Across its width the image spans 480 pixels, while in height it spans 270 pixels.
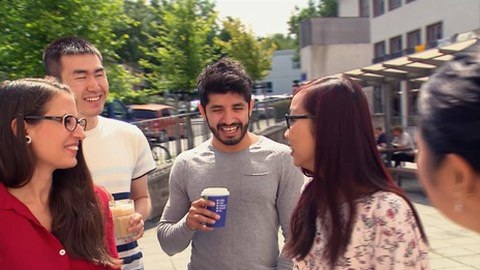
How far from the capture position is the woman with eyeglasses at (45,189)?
1827 mm

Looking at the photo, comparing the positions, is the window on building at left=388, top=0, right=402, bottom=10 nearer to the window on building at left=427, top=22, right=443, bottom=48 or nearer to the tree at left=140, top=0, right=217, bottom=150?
the window on building at left=427, top=22, right=443, bottom=48

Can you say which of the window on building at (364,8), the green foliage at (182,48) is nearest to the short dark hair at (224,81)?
the green foliage at (182,48)

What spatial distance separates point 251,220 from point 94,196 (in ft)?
2.64

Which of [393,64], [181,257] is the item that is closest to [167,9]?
[393,64]

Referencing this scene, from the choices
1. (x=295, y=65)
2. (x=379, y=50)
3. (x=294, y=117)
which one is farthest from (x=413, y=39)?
(x=295, y=65)

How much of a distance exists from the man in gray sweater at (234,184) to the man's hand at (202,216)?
108 millimetres

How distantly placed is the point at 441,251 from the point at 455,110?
5894 millimetres

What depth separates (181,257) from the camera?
6629 millimetres

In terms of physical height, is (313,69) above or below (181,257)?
above

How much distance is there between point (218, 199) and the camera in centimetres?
225

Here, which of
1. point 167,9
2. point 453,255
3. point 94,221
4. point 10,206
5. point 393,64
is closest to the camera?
point 10,206

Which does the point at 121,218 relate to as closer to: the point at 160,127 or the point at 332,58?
the point at 160,127

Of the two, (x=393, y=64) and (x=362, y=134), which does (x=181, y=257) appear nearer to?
(x=362, y=134)

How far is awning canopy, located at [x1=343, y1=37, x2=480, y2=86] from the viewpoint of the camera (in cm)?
1054
